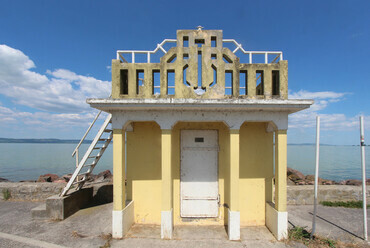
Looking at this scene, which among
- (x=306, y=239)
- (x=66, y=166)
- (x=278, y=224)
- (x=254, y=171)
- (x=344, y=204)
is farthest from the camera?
(x=66, y=166)

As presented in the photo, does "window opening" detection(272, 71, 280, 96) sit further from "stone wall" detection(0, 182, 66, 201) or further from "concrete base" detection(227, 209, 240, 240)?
"stone wall" detection(0, 182, 66, 201)

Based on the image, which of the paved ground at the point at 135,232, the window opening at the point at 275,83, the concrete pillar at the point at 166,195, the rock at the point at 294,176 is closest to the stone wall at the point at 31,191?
the paved ground at the point at 135,232

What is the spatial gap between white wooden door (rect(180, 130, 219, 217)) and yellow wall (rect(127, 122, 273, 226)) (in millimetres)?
176

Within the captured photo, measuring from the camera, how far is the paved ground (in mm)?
4879

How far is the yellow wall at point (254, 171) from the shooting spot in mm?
5949

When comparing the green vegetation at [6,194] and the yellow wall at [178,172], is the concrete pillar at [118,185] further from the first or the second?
the green vegetation at [6,194]

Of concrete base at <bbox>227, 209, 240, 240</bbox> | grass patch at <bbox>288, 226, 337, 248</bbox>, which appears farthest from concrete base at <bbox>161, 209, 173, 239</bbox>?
grass patch at <bbox>288, 226, 337, 248</bbox>

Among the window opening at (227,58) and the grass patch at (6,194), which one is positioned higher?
the window opening at (227,58)

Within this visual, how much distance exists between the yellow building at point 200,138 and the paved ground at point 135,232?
12.2 inches

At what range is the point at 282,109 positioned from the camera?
5113mm

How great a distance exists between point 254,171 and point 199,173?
1.81 metres

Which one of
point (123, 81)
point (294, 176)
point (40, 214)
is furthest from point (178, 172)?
point (294, 176)

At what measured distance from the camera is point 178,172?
6.02m

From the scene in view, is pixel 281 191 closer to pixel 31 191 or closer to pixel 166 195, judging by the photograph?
pixel 166 195
